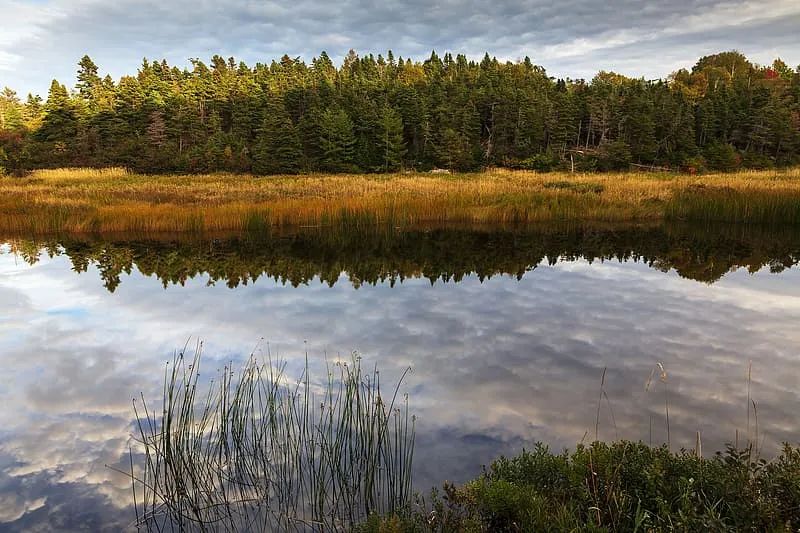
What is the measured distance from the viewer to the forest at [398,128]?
49062mm

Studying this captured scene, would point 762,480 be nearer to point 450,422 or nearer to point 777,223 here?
point 450,422

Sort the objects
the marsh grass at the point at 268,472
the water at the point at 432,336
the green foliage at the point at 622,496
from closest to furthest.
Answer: the green foliage at the point at 622,496 < the marsh grass at the point at 268,472 < the water at the point at 432,336

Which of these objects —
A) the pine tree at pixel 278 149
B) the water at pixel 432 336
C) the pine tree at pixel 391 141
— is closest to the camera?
the water at pixel 432 336

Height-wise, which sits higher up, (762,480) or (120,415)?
(762,480)

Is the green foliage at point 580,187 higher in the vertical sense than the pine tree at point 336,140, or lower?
lower

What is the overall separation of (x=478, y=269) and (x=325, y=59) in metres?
83.9

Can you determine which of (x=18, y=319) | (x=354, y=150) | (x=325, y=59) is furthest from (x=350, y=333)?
(x=325, y=59)

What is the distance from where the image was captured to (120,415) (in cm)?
646

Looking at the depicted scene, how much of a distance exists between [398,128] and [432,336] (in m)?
44.7

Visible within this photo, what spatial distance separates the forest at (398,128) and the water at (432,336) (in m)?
32.6

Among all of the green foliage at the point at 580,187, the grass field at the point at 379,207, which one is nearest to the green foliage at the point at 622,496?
the grass field at the point at 379,207

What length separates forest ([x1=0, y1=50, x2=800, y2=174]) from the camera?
4906cm

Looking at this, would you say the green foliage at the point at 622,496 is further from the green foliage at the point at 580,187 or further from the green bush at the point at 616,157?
the green bush at the point at 616,157

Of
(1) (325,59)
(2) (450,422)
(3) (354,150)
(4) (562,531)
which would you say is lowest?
(2) (450,422)
